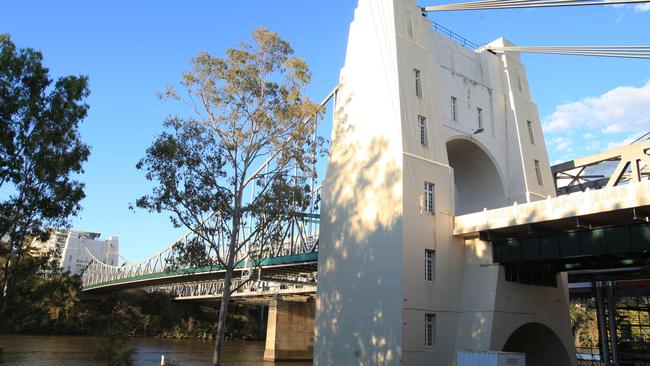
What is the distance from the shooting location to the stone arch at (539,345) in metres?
32.7

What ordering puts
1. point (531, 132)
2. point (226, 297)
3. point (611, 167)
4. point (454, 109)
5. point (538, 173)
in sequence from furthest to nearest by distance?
point (611, 167), point (531, 132), point (538, 173), point (454, 109), point (226, 297)

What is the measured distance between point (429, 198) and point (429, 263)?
143 inches

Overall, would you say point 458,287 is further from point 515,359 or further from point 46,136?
point 46,136

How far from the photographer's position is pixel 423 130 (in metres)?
31.8

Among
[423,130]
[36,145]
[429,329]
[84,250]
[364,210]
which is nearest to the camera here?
[36,145]

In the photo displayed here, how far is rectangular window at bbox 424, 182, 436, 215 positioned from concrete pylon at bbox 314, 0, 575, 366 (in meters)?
0.06

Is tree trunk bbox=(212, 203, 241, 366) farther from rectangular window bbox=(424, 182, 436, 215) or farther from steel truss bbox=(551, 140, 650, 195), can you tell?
steel truss bbox=(551, 140, 650, 195)

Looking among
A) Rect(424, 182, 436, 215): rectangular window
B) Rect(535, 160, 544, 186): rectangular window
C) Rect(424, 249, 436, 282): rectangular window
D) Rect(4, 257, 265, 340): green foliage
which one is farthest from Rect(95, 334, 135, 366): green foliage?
Rect(4, 257, 265, 340): green foliage

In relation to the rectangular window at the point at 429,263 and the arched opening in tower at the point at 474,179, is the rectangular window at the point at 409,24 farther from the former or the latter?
the rectangular window at the point at 429,263

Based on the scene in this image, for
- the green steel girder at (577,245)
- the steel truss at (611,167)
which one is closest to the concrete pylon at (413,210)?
the green steel girder at (577,245)

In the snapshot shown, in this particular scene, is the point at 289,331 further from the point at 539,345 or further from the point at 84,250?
the point at 84,250

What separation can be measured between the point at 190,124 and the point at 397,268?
13.5 metres

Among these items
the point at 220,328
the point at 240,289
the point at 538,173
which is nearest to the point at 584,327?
the point at 240,289

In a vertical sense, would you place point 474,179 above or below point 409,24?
below
